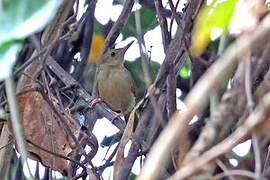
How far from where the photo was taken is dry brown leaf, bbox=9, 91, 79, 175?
121 inches

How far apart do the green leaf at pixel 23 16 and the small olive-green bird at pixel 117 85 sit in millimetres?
4012

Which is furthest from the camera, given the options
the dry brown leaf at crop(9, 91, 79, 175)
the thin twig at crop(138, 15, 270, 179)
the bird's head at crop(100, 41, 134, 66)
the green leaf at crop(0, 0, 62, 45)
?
the bird's head at crop(100, 41, 134, 66)

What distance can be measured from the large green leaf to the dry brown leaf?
57.6 inches

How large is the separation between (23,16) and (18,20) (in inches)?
0.7

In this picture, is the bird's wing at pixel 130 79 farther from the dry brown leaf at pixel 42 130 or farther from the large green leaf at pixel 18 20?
the large green leaf at pixel 18 20

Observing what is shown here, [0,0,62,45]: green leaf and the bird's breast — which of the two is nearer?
[0,0,62,45]: green leaf

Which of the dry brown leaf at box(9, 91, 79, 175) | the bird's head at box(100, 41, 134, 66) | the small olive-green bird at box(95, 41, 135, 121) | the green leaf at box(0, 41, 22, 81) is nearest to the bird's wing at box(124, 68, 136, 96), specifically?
the small olive-green bird at box(95, 41, 135, 121)

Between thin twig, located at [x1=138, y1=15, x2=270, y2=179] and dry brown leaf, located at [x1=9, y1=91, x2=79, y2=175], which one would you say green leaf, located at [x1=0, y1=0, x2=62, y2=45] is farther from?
dry brown leaf, located at [x1=9, y1=91, x2=79, y2=175]

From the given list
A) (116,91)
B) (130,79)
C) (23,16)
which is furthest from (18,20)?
(116,91)

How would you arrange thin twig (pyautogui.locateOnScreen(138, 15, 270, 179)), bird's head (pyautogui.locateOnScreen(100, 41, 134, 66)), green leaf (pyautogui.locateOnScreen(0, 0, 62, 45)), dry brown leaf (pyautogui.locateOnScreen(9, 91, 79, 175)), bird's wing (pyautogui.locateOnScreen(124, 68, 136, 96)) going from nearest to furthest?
thin twig (pyautogui.locateOnScreen(138, 15, 270, 179)) < green leaf (pyautogui.locateOnScreen(0, 0, 62, 45)) < dry brown leaf (pyautogui.locateOnScreen(9, 91, 79, 175)) < bird's wing (pyautogui.locateOnScreen(124, 68, 136, 96)) < bird's head (pyautogui.locateOnScreen(100, 41, 134, 66))

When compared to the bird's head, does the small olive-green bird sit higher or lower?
lower

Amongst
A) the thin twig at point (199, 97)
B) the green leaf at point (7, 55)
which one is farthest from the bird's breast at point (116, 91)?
the thin twig at point (199, 97)

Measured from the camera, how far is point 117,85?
5.92 metres

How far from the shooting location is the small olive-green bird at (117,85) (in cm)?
574
